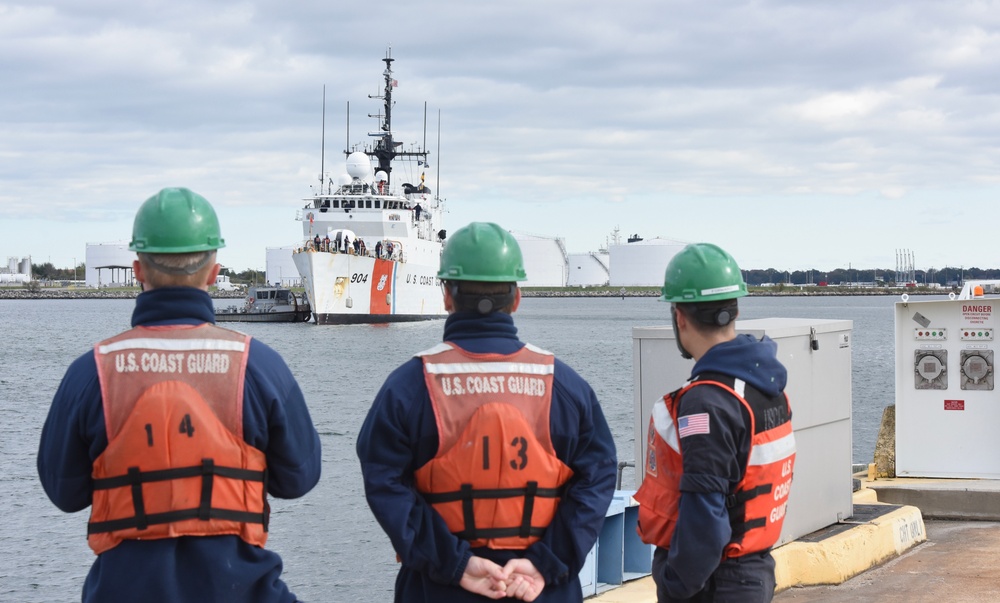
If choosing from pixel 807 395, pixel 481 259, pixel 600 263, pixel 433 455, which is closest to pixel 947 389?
pixel 807 395

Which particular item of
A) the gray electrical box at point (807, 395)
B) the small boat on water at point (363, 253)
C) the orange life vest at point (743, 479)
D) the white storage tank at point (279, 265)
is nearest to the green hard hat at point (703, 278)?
the orange life vest at point (743, 479)

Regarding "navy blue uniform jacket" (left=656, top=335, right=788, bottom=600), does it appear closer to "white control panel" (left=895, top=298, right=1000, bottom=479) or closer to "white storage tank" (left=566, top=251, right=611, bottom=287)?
"white control panel" (left=895, top=298, right=1000, bottom=479)

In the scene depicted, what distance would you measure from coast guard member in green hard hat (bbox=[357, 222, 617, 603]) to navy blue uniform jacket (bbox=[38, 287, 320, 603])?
240 mm

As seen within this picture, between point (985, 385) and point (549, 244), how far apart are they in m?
124

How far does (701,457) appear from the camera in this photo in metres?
2.98

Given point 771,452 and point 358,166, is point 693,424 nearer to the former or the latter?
point 771,452

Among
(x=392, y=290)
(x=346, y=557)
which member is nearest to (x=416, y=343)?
(x=392, y=290)

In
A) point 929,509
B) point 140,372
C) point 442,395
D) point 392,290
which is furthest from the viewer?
point 392,290

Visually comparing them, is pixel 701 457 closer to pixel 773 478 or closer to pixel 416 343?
pixel 773 478

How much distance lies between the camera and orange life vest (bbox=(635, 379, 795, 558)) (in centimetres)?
312

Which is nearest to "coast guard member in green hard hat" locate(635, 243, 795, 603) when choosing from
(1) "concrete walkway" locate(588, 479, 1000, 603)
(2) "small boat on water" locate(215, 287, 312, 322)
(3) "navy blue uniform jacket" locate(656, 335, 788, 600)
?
(3) "navy blue uniform jacket" locate(656, 335, 788, 600)

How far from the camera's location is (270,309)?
228 ft

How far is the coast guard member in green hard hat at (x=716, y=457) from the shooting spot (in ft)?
9.82

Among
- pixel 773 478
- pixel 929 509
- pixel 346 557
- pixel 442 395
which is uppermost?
pixel 442 395
